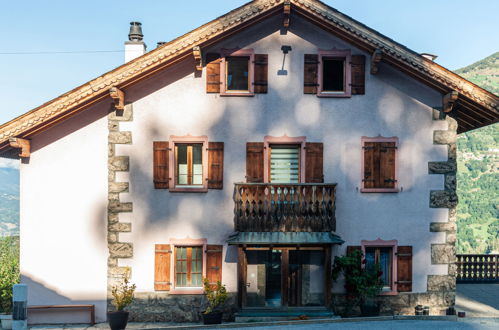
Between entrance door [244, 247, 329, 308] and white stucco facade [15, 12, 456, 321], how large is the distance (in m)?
0.54

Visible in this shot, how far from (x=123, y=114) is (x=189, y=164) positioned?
243 cm

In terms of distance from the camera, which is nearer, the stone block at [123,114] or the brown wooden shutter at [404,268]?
the stone block at [123,114]

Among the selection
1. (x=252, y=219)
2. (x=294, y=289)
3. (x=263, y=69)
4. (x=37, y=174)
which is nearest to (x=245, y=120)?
(x=263, y=69)

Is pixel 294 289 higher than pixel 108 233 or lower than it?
lower

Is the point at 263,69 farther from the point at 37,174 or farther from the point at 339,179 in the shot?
the point at 37,174

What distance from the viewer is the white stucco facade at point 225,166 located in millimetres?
14922

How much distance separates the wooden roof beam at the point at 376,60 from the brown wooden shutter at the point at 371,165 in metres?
2.19

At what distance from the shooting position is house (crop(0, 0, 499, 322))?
48.7 feet

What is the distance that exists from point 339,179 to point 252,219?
288 cm

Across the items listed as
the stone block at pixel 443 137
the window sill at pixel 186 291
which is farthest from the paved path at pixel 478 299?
the window sill at pixel 186 291

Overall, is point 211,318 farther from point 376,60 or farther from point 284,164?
point 376,60

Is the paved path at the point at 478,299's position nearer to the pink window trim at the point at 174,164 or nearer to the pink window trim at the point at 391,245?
the pink window trim at the point at 391,245

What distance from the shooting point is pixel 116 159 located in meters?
15.0

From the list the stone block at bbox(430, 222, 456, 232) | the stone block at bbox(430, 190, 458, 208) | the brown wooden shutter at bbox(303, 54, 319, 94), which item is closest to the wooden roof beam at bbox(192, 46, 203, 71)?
the brown wooden shutter at bbox(303, 54, 319, 94)
